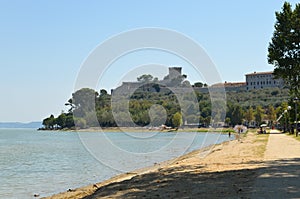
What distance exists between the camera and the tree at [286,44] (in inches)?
866

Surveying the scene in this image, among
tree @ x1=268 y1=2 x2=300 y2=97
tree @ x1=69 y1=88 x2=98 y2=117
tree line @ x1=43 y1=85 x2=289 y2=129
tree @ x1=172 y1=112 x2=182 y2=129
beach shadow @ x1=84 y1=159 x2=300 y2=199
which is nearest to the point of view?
beach shadow @ x1=84 y1=159 x2=300 y2=199

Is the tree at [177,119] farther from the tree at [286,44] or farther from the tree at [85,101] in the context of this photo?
the tree at [286,44]

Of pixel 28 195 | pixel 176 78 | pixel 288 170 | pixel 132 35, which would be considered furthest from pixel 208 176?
pixel 176 78

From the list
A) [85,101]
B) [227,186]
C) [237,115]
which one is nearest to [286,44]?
[227,186]

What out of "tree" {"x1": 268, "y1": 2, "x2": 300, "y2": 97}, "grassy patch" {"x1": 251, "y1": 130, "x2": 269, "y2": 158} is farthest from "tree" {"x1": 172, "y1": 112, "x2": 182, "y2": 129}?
"tree" {"x1": 268, "y1": 2, "x2": 300, "y2": 97}

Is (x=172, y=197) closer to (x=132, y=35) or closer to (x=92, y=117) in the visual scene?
(x=132, y=35)

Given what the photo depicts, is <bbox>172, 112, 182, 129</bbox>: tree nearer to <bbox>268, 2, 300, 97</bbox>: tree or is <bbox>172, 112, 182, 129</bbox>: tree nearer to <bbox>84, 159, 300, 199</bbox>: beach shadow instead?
<bbox>268, 2, 300, 97</bbox>: tree

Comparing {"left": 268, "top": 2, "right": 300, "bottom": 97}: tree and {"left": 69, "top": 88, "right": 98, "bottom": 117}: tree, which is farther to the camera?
{"left": 69, "top": 88, "right": 98, "bottom": 117}: tree

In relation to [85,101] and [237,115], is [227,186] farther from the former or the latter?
[237,115]

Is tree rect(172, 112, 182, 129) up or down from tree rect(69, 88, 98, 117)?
down

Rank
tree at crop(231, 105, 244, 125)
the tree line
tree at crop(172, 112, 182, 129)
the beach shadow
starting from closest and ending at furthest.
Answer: the beach shadow
the tree line
tree at crop(172, 112, 182, 129)
tree at crop(231, 105, 244, 125)

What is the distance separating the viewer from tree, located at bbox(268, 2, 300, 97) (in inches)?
866

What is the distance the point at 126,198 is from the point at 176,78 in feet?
333

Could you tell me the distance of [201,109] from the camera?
146 meters
